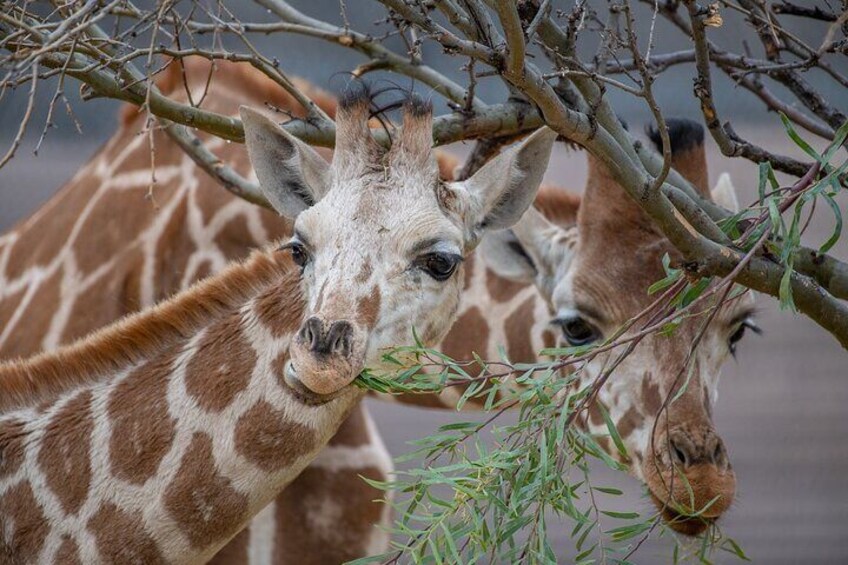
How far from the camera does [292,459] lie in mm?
2811

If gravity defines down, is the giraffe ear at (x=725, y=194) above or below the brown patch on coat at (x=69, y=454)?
above

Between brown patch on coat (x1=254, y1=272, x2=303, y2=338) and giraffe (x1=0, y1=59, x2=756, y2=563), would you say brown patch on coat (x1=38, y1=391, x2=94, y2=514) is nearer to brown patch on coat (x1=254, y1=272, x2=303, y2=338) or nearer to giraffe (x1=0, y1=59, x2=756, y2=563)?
brown patch on coat (x1=254, y1=272, x2=303, y2=338)

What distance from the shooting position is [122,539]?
108 inches

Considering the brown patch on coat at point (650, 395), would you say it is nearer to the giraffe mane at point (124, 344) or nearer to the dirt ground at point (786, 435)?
the giraffe mane at point (124, 344)

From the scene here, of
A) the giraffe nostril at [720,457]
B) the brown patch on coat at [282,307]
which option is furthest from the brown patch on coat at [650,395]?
the brown patch on coat at [282,307]

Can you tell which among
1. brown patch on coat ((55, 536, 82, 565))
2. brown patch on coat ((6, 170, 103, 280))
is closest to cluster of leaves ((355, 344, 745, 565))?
brown patch on coat ((55, 536, 82, 565))

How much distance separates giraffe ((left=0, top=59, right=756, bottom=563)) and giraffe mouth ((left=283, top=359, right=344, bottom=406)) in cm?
165

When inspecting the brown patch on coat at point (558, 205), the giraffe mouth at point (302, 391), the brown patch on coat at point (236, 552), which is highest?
the brown patch on coat at point (558, 205)

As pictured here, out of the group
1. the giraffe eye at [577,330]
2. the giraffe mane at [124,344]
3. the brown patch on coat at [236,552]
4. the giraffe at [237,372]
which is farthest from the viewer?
the brown patch on coat at [236,552]

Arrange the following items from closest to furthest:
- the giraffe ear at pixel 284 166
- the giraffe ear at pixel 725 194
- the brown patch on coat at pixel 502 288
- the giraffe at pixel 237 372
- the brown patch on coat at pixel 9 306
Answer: the giraffe at pixel 237 372 < the giraffe ear at pixel 284 166 < the giraffe ear at pixel 725 194 < the brown patch on coat at pixel 502 288 < the brown patch on coat at pixel 9 306

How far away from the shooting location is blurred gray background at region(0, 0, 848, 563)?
6.07 meters

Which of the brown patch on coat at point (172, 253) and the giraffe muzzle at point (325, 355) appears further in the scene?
the brown patch on coat at point (172, 253)

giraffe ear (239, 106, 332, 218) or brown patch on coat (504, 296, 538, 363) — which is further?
brown patch on coat (504, 296, 538, 363)

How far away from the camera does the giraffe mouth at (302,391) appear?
2.45 meters
